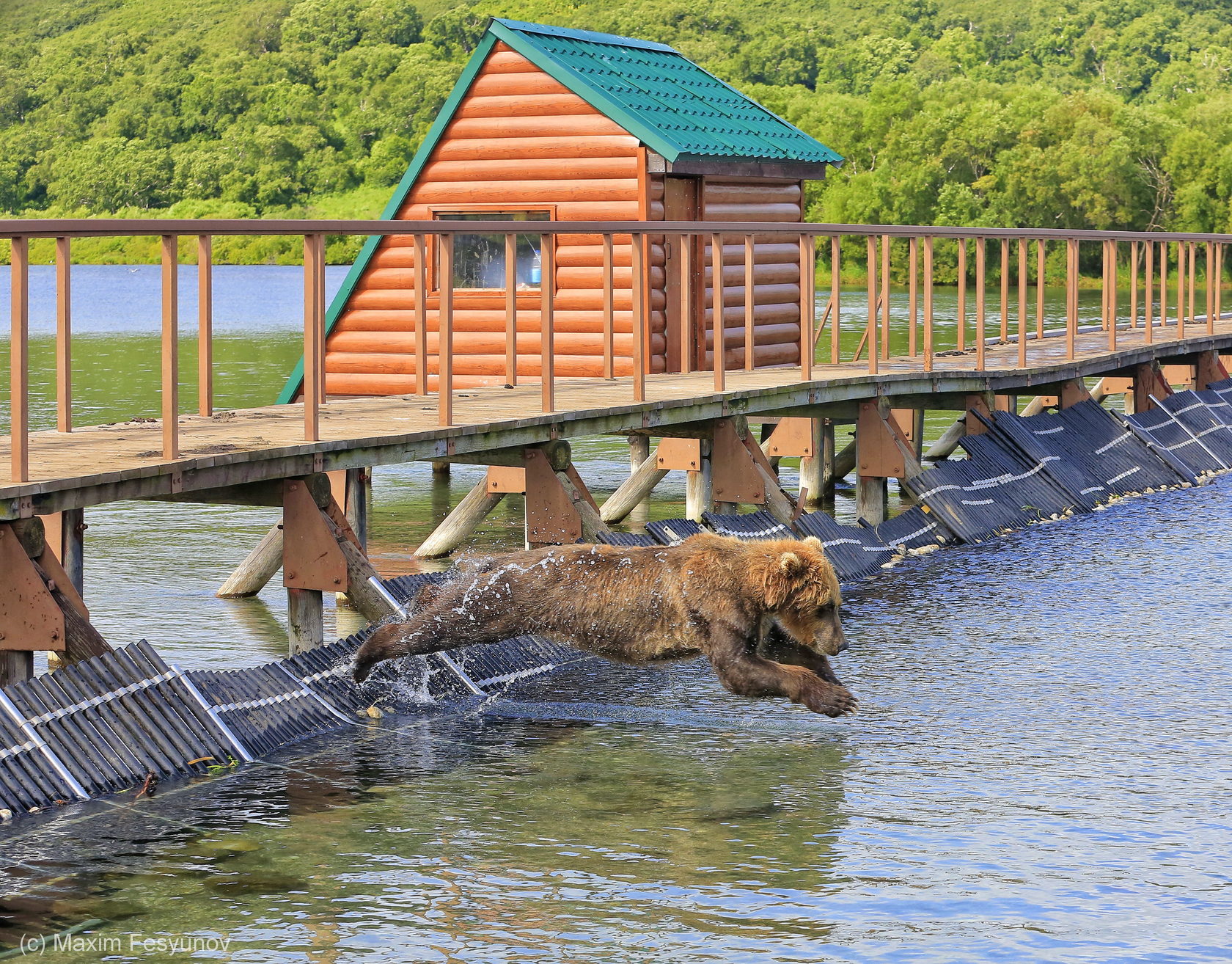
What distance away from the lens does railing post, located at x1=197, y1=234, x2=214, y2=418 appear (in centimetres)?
969

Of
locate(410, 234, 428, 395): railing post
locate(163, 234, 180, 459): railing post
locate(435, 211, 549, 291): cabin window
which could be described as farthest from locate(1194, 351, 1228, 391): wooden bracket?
locate(163, 234, 180, 459): railing post

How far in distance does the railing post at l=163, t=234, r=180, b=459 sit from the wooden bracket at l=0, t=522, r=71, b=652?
1096 millimetres

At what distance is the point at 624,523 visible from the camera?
58.1 feet

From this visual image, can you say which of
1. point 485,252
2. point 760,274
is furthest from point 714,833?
point 760,274

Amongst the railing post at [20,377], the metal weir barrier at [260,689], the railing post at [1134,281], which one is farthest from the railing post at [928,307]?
the railing post at [20,377]

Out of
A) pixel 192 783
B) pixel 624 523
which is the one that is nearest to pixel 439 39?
pixel 624 523

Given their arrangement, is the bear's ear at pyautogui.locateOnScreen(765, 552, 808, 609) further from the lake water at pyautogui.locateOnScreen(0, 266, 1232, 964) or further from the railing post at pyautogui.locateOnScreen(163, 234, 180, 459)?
the railing post at pyautogui.locateOnScreen(163, 234, 180, 459)

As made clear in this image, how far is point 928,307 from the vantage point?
16500 millimetres

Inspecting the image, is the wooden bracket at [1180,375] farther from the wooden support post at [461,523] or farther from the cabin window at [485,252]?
the wooden support post at [461,523]

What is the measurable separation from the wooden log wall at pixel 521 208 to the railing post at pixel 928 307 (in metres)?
2.35

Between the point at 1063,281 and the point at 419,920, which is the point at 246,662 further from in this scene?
the point at 1063,281

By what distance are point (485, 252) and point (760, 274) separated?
286cm

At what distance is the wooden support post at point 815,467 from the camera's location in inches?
720

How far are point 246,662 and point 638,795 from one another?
3898 mm
